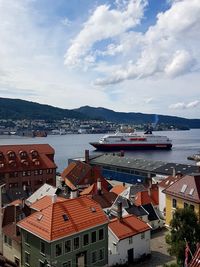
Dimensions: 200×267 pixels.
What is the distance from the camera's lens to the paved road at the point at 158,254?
3738cm

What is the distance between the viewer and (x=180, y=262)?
29453 millimetres

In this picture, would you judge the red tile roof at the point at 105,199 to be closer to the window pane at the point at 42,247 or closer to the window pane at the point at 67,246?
the window pane at the point at 67,246

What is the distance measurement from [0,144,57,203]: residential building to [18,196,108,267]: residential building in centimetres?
3822

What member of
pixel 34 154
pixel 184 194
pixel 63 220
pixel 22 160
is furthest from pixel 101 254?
pixel 34 154

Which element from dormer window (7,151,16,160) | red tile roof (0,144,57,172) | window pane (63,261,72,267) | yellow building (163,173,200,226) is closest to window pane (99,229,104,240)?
window pane (63,261,72,267)

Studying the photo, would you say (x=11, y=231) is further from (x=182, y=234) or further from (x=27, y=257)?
(x=182, y=234)

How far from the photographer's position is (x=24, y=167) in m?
74.5

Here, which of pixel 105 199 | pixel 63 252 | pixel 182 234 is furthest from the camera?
pixel 105 199

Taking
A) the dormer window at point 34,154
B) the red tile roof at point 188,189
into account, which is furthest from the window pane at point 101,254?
the dormer window at point 34,154

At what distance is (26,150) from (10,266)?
4437cm

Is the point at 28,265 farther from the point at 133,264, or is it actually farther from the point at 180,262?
the point at 180,262

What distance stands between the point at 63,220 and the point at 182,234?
10.7 metres

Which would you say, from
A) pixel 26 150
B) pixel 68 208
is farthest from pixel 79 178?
pixel 68 208

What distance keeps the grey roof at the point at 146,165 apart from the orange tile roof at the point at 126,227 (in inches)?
1375
